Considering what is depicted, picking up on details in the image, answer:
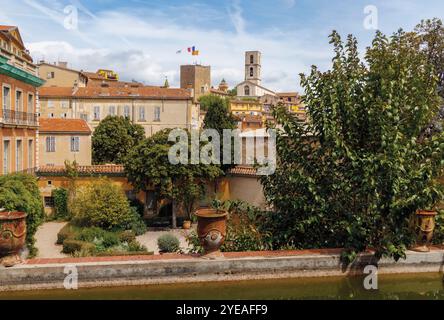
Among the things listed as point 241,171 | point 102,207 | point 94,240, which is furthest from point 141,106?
point 94,240

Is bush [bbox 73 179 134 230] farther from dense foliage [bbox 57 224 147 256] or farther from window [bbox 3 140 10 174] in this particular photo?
window [bbox 3 140 10 174]

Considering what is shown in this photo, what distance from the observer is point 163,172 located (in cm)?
2525

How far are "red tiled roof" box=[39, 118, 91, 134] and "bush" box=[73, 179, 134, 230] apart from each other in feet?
30.7

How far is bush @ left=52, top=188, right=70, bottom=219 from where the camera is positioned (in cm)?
2772

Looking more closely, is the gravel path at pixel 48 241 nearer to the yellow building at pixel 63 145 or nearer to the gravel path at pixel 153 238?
the gravel path at pixel 153 238

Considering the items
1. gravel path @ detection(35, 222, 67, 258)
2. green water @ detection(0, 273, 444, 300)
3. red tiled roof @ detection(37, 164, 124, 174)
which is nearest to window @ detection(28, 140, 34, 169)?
red tiled roof @ detection(37, 164, 124, 174)

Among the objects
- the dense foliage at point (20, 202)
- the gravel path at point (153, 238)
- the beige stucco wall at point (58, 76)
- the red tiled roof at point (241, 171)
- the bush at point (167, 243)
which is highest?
the beige stucco wall at point (58, 76)

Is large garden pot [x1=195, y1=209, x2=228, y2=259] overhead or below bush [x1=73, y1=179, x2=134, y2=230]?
overhead

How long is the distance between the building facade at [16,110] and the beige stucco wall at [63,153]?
18.1 feet

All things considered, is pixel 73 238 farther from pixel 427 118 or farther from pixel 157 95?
pixel 157 95

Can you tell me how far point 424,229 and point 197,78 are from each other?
97406 millimetres

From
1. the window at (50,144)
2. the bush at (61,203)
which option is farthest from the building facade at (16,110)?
the window at (50,144)

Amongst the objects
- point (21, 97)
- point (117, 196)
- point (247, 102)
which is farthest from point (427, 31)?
point (247, 102)

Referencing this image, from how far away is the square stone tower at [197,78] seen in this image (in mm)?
103500
